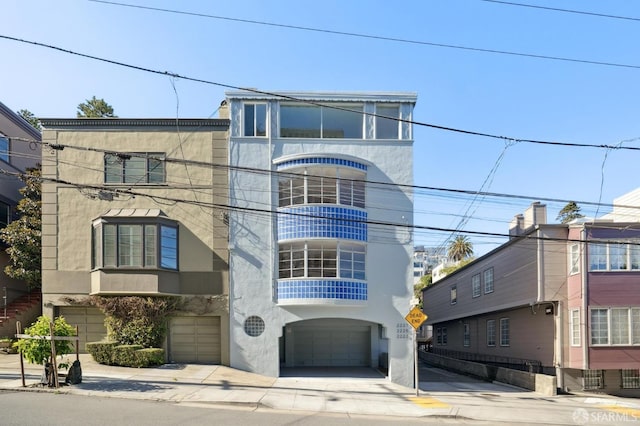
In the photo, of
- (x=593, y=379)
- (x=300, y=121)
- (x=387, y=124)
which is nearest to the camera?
(x=593, y=379)

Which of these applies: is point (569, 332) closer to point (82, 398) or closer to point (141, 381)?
point (141, 381)

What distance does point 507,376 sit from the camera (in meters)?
24.2

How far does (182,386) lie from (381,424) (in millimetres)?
7258

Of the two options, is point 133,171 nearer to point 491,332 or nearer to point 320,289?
point 320,289

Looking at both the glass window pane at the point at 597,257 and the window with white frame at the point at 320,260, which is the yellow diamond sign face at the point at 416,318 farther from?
the glass window pane at the point at 597,257

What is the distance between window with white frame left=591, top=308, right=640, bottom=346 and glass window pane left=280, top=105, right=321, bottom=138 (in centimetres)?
1328

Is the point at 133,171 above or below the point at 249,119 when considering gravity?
below

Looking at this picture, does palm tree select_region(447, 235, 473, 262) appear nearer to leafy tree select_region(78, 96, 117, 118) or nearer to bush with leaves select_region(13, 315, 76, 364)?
leafy tree select_region(78, 96, 117, 118)

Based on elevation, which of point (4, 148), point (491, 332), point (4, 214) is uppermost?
point (4, 148)

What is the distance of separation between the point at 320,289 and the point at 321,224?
2550mm

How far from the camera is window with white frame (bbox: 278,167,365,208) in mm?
22016

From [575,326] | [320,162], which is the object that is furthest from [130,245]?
[575,326]

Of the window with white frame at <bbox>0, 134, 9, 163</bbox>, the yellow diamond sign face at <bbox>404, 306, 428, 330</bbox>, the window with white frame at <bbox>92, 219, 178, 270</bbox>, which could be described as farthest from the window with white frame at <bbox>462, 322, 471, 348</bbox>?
the window with white frame at <bbox>0, 134, 9, 163</bbox>

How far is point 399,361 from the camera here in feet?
71.3
